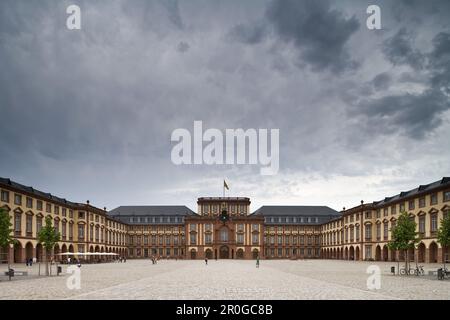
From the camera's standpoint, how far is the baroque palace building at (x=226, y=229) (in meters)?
84.1

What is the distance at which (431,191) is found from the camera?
6825 cm

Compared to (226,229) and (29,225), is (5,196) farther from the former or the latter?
(226,229)

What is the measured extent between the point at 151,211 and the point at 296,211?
1636 inches

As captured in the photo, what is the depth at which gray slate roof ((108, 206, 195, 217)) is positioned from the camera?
457 ft

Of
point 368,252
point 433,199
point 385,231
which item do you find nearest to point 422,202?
point 433,199

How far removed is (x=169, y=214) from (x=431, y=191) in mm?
84343

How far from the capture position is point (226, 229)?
5017 inches

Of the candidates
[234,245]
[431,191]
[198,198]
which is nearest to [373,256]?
[431,191]

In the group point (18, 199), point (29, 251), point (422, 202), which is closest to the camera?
point (18, 199)

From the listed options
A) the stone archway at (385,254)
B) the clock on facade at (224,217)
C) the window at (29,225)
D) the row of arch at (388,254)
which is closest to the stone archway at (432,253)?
the row of arch at (388,254)

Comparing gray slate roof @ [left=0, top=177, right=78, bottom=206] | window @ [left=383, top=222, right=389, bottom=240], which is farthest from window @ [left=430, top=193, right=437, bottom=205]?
gray slate roof @ [left=0, top=177, right=78, bottom=206]

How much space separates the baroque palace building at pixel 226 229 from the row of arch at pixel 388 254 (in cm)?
20
